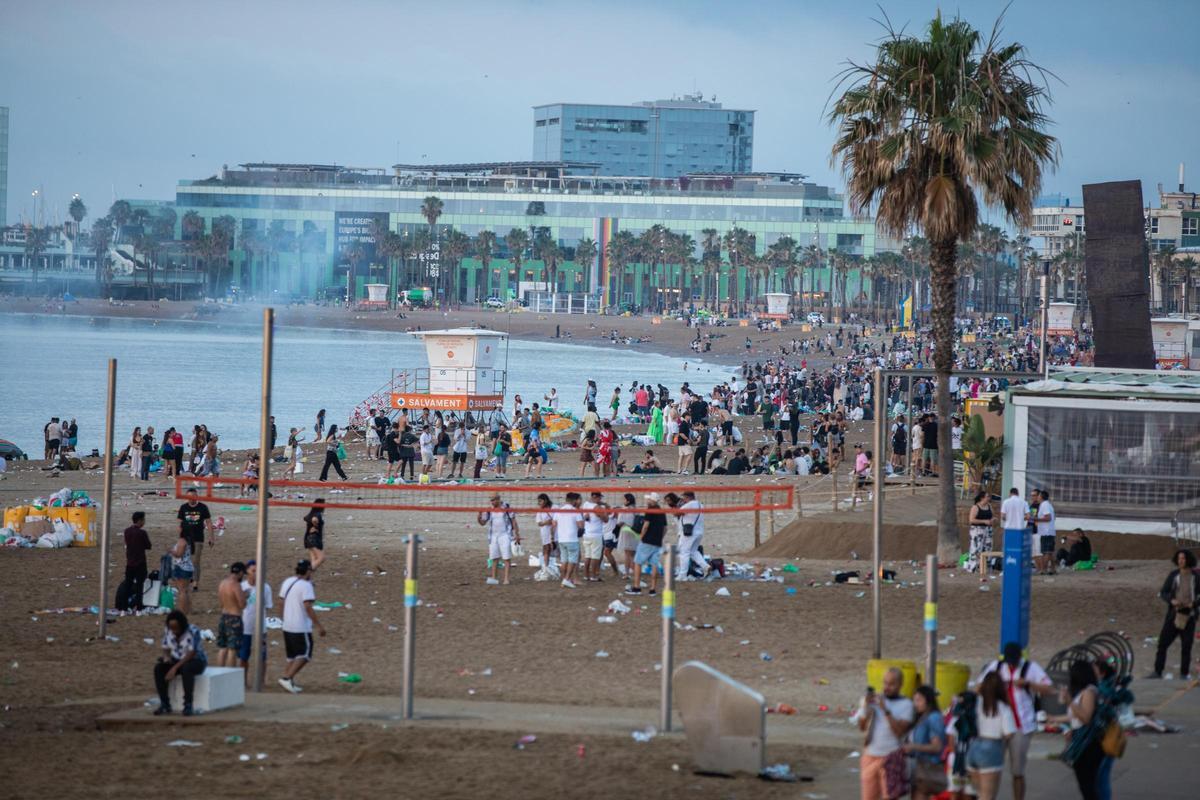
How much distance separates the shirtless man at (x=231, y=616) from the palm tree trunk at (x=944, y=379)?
12189 mm

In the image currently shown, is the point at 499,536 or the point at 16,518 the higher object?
the point at 499,536

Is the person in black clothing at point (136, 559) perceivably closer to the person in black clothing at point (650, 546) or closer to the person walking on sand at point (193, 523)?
the person walking on sand at point (193, 523)

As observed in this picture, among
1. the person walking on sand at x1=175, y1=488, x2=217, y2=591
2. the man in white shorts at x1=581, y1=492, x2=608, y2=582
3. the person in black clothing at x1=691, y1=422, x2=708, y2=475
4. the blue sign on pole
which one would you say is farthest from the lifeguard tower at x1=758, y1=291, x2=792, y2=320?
the blue sign on pole

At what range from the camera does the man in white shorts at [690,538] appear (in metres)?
21.8

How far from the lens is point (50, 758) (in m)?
12.5

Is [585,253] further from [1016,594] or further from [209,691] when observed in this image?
[209,691]

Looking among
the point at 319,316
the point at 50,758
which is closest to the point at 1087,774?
the point at 50,758

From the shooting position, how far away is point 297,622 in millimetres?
14898

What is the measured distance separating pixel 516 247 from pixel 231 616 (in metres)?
173

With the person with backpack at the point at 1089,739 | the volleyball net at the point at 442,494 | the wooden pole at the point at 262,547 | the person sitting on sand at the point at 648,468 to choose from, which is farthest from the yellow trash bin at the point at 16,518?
the person with backpack at the point at 1089,739

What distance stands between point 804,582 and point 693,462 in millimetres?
17230

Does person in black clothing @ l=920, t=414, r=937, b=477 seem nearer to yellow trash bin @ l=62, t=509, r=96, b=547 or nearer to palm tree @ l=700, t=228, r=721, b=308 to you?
yellow trash bin @ l=62, t=509, r=96, b=547

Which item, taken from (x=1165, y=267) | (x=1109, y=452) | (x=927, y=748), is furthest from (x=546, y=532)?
(x=1165, y=267)

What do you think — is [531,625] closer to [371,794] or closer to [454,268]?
[371,794]
